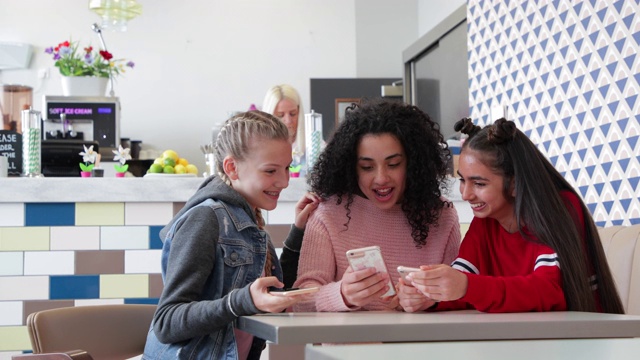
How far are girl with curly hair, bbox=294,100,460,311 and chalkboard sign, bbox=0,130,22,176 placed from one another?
174 centimetres

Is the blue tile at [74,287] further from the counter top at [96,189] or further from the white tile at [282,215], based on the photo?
the white tile at [282,215]

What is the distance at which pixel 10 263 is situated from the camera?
10.00 ft

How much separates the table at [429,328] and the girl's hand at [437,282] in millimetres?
201

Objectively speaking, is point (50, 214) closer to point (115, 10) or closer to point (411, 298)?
point (411, 298)

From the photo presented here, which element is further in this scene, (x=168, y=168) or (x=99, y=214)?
(x=168, y=168)

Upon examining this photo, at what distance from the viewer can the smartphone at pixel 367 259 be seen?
65.7 inches

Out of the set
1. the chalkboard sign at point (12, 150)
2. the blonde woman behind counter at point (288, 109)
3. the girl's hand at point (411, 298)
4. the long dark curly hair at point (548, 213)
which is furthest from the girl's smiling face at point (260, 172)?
the blonde woman behind counter at point (288, 109)

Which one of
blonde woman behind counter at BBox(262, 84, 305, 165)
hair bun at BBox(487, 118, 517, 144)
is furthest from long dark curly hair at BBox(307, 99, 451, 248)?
blonde woman behind counter at BBox(262, 84, 305, 165)

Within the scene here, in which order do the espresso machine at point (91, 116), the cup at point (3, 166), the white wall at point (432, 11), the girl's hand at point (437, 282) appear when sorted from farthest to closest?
the white wall at point (432, 11) → the espresso machine at point (91, 116) → the cup at point (3, 166) → the girl's hand at point (437, 282)

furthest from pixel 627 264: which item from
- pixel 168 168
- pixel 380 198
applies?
pixel 168 168

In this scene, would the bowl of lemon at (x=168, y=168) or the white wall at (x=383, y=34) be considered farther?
the white wall at (x=383, y=34)

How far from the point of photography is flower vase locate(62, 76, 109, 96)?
19.0 ft

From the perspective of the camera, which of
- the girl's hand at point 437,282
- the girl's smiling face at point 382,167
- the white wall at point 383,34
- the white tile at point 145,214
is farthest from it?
the white wall at point 383,34

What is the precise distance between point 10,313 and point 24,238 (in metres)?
0.27
